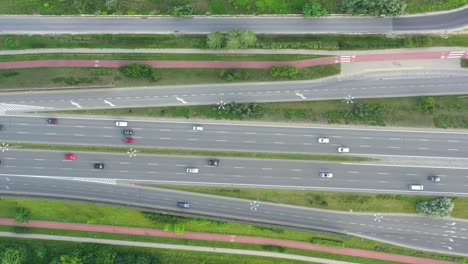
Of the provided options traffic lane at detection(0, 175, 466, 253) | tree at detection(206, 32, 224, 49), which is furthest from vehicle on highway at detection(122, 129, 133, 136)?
tree at detection(206, 32, 224, 49)

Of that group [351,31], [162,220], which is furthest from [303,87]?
[162,220]

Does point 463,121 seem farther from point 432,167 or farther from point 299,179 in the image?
point 299,179

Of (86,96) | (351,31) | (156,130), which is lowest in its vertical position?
(156,130)

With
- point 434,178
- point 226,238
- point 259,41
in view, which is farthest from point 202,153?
point 434,178

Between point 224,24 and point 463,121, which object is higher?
point 224,24

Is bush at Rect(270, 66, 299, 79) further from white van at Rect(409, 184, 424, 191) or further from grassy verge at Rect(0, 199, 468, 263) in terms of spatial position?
white van at Rect(409, 184, 424, 191)
